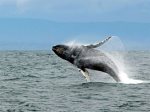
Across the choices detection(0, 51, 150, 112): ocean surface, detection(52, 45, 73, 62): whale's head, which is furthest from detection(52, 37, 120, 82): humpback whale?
detection(0, 51, 150, 112): ocean surface

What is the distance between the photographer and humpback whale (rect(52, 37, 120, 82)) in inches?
925

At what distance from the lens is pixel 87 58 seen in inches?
941

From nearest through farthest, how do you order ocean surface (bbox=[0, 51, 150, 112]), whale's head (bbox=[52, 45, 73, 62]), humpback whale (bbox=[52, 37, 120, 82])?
ocean surface (bbox=[0, 51, 150, 112]), humpback whale (bbox=[52, 37, 120, 82]), whale's head (bbox=[52, 45, 73, 62])

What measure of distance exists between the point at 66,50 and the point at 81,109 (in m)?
7.51

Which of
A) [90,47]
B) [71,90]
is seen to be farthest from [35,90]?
[90,47]

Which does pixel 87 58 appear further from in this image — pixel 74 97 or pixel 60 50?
pixel 74 97

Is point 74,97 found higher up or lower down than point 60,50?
lower down

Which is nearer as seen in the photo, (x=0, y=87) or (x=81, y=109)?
(x=81, y=109)

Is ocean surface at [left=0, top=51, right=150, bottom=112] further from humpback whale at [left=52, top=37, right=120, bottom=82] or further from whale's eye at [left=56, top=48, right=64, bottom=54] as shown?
whale's eye at [left=56, top=48, right=64, bottom=54]

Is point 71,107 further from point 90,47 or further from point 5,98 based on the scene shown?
point 90,47

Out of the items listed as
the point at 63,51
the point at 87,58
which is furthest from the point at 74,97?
the point at 63,51

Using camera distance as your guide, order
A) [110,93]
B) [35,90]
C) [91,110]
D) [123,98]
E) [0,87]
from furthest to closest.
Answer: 1. [0,87]
2. [35,90]
3. [110,93]
4. [123,98]
5. [91,110]

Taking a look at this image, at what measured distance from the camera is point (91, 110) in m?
17.0

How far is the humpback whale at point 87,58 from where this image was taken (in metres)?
23.5
